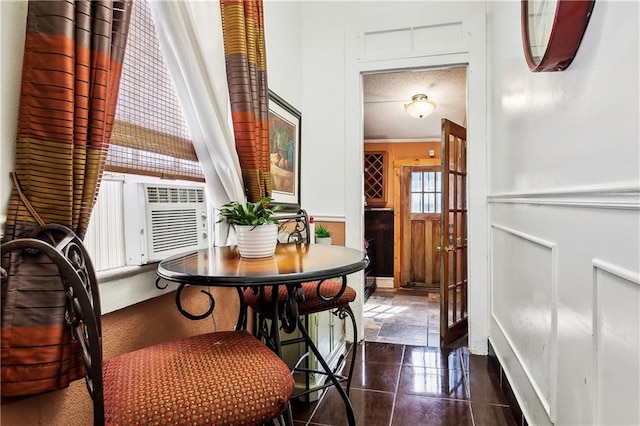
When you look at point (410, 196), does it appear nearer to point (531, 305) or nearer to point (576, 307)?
point (531, 305)

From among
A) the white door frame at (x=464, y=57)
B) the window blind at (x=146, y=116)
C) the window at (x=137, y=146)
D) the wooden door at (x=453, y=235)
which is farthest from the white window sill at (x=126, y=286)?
the white door frame at (x=464, y=57)

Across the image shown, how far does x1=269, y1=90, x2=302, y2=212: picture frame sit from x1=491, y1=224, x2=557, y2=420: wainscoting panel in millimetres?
1392

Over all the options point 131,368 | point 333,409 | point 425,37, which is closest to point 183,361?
point 131,368

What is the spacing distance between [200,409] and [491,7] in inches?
117

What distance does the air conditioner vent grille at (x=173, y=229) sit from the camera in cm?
137

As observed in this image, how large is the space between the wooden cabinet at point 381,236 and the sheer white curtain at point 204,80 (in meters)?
3.88

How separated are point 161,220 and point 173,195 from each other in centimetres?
13

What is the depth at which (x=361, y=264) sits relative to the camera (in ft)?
Answer: 4.06

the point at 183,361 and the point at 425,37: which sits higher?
the point at 425,37

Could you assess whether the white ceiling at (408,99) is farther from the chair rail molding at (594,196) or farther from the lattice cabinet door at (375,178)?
the chair rail molding at (594,196)

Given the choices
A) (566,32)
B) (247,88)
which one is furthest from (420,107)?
(566,32)

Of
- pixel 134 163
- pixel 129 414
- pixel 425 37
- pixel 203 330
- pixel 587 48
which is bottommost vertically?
pixel 203 330

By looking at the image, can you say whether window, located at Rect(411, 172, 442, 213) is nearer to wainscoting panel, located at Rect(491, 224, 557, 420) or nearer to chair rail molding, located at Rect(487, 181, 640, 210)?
wainscoting panel, located at Rect(491, 224, 557, 420)

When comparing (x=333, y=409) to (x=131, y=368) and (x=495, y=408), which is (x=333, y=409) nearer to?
(x=495, y=408)
